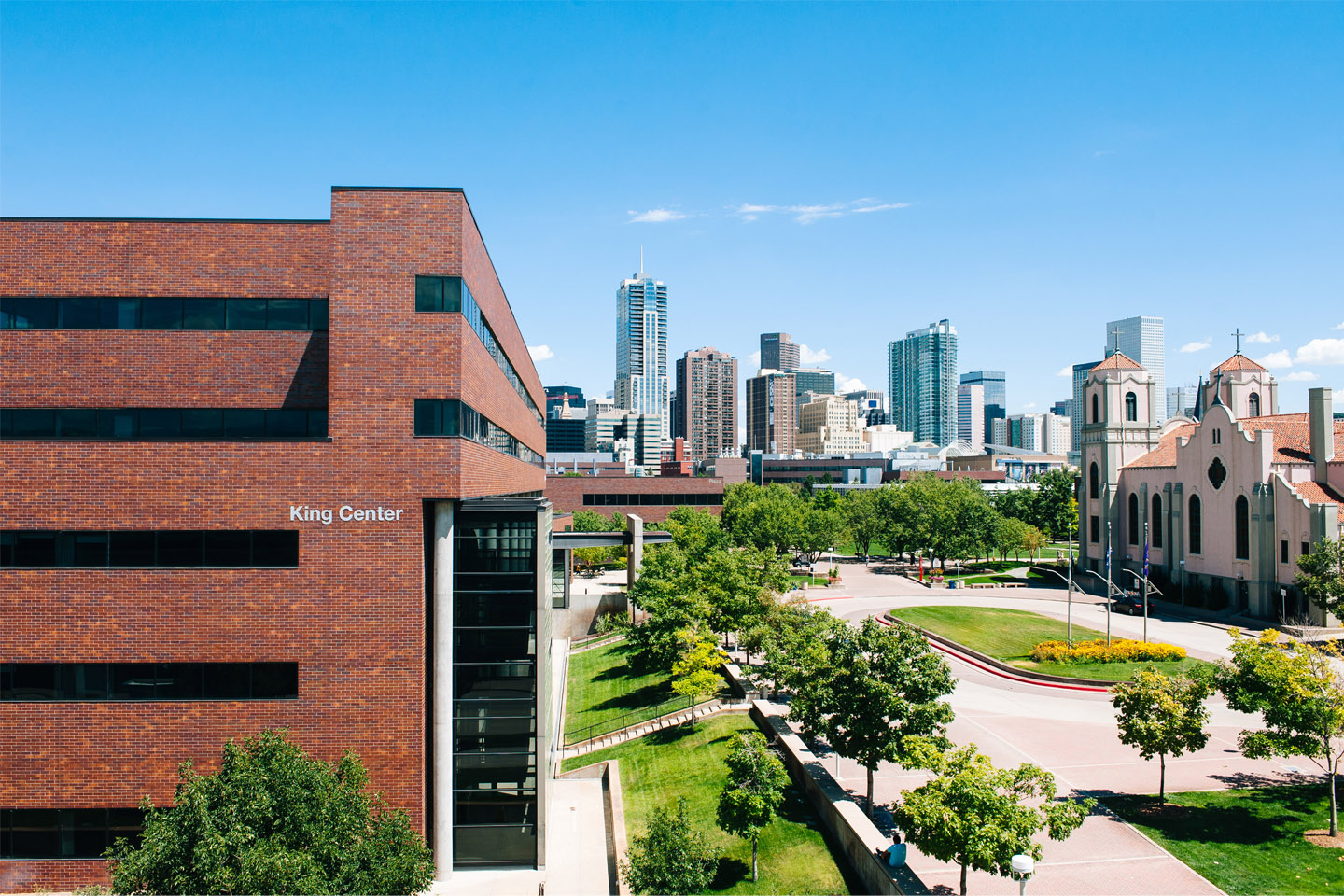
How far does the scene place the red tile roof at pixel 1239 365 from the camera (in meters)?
74.4

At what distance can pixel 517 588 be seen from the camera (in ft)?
83.3

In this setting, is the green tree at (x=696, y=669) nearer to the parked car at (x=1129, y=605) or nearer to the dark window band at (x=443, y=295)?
the dark window band at (x=443, y=295)

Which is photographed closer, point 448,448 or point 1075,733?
point 448,448

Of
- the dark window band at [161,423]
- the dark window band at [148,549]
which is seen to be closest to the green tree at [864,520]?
the dark window band at [161,423]

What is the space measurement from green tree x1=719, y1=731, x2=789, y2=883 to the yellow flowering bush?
88.8 ft

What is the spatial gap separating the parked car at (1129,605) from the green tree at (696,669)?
140 feet

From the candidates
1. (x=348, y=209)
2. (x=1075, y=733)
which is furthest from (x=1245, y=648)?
(x=348, y=209)

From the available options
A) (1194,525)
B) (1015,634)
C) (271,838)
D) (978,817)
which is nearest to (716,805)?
(978,817)

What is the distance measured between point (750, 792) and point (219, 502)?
17.0m

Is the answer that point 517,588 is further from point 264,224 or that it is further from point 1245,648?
point 1245,648

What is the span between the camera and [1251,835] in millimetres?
23031

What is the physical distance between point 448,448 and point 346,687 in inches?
287

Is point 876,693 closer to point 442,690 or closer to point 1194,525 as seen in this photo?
point 442,690

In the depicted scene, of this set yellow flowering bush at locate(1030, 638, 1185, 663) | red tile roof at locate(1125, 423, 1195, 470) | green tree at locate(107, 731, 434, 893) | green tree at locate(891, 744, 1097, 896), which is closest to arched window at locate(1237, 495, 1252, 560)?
red tile roof at locate(1125, 423, 1195, 470)
